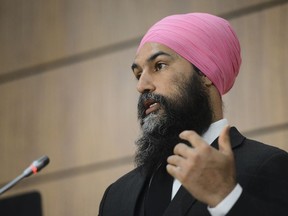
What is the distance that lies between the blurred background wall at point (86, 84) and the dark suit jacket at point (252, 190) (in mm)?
1355

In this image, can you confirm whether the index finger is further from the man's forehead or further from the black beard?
the man's forehead

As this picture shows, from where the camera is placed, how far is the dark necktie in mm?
2436

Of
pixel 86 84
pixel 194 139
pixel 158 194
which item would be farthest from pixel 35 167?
pixel 86 84

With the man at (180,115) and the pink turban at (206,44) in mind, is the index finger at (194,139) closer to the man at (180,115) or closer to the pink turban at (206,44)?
the man at (180,115)

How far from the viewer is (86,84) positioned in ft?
14.4

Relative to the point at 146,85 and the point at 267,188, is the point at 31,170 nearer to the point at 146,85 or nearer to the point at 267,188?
the point at 146,85

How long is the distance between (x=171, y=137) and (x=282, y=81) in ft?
4.19

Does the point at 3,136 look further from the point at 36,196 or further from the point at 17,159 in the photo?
the point at 36,196

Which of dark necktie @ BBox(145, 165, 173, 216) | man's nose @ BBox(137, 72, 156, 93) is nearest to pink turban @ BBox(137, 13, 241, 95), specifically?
man's nose @ BBox(137, 72, 156, 93)

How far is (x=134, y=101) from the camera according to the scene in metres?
4.22

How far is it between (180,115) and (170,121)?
0.17 feet

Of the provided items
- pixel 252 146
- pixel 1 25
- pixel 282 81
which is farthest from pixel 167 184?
pixel 1 25

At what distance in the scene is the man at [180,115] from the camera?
7.54ft

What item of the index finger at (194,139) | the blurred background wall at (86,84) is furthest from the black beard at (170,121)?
the blurred background wall at (86,84)
